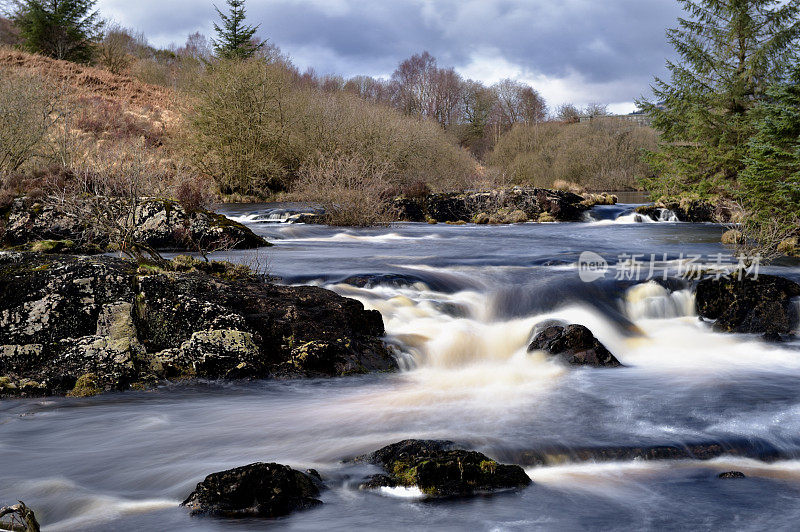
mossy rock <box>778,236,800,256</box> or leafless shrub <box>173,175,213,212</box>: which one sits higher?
leafless shrub <box>173,175,213,212</box>

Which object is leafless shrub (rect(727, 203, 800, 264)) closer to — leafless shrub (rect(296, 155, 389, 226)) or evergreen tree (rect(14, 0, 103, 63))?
leafless shrub (rect(296, 155, 389, 226))

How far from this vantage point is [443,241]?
17.9 meters

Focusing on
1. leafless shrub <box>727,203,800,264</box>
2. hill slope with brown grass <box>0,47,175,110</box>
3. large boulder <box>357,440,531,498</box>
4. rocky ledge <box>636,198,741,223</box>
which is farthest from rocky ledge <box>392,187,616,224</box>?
hill slope with brown grass <box>0,47,175,110</box>

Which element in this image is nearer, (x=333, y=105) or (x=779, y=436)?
(x=779, y=436)

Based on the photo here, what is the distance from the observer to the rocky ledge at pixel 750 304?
8.75 metres

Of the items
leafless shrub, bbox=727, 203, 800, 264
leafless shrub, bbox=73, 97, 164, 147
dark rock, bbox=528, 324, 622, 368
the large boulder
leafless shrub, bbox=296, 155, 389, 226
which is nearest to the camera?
→ the large boulder

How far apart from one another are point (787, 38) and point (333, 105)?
20708 mm

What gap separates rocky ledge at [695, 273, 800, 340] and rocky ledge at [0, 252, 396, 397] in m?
5.14

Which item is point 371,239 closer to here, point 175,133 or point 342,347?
point 342,347

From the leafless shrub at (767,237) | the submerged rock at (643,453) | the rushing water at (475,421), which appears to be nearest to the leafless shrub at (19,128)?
the rushing water at (475,421)

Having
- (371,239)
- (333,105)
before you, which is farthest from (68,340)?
(333,105)

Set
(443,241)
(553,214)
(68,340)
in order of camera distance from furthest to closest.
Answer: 1. (553,214)
2. (443,241)
3. (68,340)

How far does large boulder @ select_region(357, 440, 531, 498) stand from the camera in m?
3.98

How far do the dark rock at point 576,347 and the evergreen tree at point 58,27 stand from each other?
184 ft
